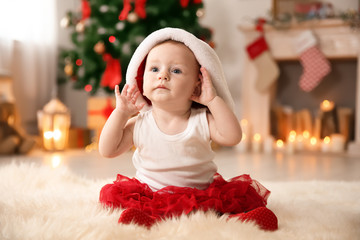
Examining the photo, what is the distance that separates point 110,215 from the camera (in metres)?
0.92

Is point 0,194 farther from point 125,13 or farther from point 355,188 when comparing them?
point 125,13

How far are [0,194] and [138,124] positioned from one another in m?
0.43

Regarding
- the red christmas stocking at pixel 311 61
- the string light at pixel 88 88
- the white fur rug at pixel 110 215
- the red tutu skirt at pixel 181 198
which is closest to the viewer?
the white fur rug at pixel 110 215

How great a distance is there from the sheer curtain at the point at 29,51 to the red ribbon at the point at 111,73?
1.88ft

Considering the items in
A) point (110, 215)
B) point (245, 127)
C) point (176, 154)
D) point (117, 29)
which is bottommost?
point (245, 127)

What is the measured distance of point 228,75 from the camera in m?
3.38

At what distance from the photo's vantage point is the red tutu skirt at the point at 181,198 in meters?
0.96

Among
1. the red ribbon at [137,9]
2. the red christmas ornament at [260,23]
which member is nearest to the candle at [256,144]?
the red christmas ornament at [260,23]

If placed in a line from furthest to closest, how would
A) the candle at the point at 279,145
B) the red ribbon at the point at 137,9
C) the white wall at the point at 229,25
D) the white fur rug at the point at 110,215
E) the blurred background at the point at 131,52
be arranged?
the white wall at the point at 229,25
the candle at the point at 279,145
the blurred background at the point at 131,52
the red ribbon at the point at 137,9
the white fur rug at the point at 110,215

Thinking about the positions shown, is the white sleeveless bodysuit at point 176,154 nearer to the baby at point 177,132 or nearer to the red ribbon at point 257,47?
the baby at point 177,132

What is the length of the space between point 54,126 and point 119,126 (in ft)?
6.01

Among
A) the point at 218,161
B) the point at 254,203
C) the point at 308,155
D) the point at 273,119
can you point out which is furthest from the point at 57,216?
the point at 273,119

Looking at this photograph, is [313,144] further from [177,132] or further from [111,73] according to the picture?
[177,132]

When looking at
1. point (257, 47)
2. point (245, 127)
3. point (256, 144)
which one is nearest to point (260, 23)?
point (257, 47)
